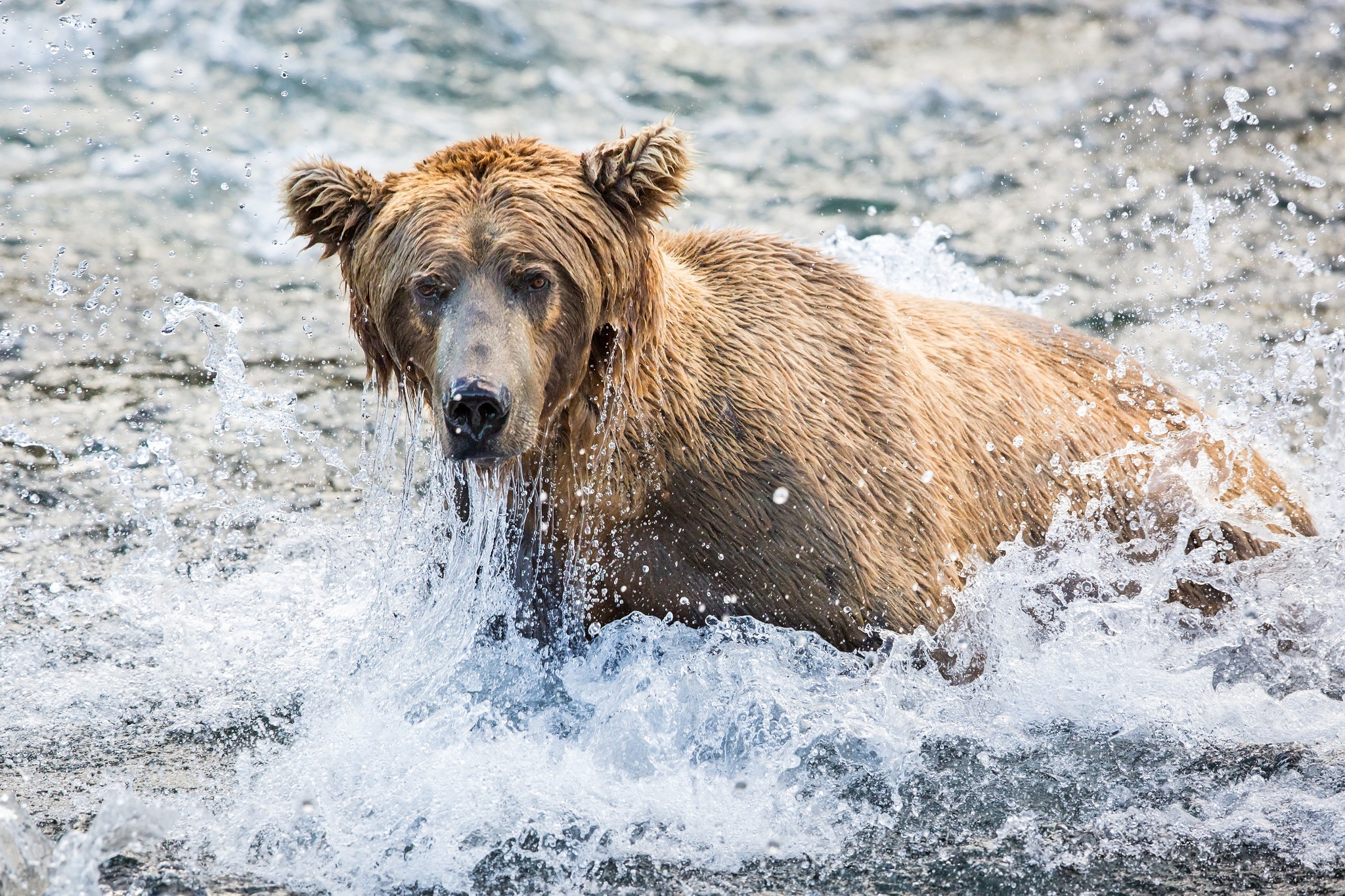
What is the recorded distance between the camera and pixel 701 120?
1101 centimetres

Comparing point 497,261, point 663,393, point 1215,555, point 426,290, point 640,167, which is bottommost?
point 1215,555

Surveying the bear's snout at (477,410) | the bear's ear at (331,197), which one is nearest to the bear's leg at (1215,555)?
the bear's snout at (477,410)

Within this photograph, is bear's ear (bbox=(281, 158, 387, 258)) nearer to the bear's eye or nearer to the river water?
the bear's eye

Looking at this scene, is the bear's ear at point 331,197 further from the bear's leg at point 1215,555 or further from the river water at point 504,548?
the bear's leg at point 1215,555

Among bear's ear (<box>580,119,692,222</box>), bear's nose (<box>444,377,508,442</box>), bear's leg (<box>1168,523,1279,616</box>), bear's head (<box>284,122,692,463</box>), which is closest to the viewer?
bear's nose (<box>444,377,508,442</box>)

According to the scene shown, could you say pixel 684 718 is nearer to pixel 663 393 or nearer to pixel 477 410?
pixel 663 393

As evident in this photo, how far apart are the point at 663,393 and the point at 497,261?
68cm

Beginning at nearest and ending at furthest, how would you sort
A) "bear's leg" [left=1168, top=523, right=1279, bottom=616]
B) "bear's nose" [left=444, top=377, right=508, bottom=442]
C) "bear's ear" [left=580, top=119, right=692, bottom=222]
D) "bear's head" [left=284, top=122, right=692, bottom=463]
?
"bear's nose" [left=444, top=377, right=508, bottom=442] → "bear's head" [left=284, top=122, right=692, bottom=463] → "bear's ear" [left=580, top=119, right=692, bottom=222] → "bear's leg" [left=1168, top=523, right=1279, bottom=616]

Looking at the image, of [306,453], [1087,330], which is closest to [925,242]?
[1087,330]

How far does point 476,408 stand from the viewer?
352 centimetres

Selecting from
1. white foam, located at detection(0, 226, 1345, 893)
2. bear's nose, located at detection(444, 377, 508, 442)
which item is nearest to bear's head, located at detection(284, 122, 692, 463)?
bear's nose, located at detection(444, 377, 508, 442)

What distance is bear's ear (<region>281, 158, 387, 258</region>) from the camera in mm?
3834

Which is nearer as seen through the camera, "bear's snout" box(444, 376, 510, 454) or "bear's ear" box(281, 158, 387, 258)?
"bear's snout" box(444, 376, 510, 454)

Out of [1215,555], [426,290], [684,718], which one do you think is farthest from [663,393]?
[1215,555]
